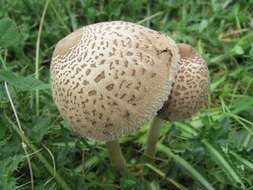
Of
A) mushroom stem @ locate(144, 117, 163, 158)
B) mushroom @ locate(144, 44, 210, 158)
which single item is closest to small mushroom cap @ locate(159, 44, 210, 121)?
mushroom @ locate(144, 44, 210, 158)

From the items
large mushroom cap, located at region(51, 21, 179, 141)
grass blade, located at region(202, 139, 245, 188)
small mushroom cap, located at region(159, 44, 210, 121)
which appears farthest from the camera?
grass blade, located at region(202, 139, 245, 188)

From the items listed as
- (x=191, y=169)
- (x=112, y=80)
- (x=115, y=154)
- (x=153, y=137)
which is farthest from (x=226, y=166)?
(x=112, y=80)

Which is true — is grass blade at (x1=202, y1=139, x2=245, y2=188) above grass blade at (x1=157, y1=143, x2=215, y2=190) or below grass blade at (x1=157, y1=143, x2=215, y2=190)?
above

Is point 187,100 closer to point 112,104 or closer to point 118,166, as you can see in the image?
point 112,104

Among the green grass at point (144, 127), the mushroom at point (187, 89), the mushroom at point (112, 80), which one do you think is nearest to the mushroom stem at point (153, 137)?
the green grass at point (144, 127)

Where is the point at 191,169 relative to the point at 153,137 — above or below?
below

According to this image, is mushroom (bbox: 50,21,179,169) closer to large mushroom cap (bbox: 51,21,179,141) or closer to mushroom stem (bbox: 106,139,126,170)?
large mushroom cap (bbox: 51,21,179,141)

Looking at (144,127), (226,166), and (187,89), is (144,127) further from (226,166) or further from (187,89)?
(187,89)

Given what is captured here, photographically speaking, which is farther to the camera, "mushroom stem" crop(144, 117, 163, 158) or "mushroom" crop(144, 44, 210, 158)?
"mushroom stem" crop(144, 117, 163, 158)
